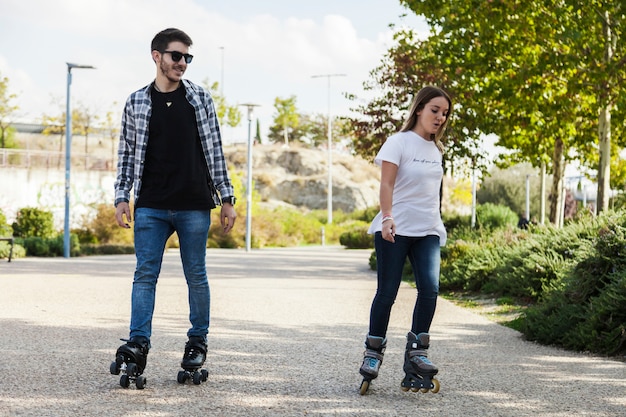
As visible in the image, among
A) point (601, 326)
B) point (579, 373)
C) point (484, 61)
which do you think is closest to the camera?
point (579, 373)

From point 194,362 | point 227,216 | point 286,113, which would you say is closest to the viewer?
point 194,362

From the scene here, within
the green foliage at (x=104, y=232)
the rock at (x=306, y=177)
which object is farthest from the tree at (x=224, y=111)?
the green foliage at (x=104, y=232)

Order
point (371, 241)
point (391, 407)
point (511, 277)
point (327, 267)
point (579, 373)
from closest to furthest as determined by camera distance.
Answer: point (391, 407) → point (579, 373) → point (511, 277) → point (327, 267) → point (371, 241)

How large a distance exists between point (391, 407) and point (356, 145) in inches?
920

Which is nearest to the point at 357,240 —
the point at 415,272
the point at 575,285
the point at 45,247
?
the point at 45,247

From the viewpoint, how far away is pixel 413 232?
210 inches

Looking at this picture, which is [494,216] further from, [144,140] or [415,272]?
[144,140]

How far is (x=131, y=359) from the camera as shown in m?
5.20

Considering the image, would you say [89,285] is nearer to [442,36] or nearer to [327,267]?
[327,267]

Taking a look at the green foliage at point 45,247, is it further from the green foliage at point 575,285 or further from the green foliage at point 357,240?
the green foliage at point 575,285

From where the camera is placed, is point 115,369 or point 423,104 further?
point 423,104

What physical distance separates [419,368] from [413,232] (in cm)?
74

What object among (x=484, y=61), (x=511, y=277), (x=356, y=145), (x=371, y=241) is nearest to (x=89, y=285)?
(x=511, y=277)

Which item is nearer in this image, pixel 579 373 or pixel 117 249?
pixel 579 373
